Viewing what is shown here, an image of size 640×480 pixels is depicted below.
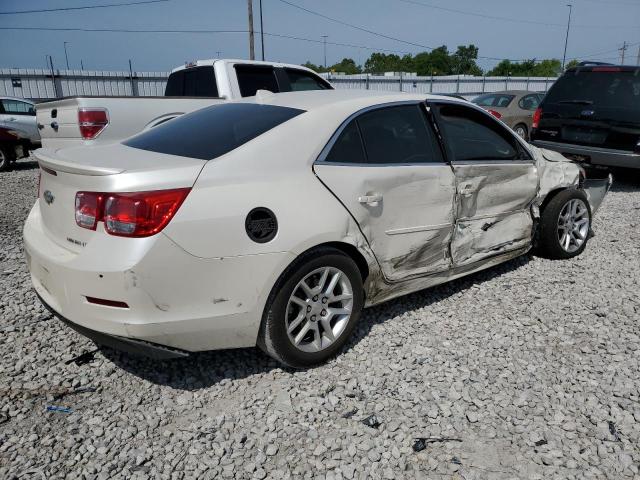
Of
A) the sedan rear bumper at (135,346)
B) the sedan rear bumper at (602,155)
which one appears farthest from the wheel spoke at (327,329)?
the sedan rear bumper at (602,155)

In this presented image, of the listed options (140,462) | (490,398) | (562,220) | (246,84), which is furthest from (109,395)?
(246,84)

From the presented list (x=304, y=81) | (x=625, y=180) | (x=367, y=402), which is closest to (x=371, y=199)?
(x=367, y=402)

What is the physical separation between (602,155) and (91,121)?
701 centimetres

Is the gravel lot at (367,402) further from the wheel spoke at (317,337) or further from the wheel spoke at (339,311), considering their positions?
the wheel spoke at (339,311)

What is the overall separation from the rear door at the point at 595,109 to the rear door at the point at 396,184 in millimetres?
5170

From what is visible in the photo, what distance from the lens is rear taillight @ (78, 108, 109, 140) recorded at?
5.99m

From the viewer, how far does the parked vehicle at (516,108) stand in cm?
1319

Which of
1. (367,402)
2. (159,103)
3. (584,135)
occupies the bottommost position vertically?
(367,402)

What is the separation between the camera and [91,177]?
7.99ft

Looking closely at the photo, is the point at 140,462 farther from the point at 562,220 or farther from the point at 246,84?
the point at 246,84

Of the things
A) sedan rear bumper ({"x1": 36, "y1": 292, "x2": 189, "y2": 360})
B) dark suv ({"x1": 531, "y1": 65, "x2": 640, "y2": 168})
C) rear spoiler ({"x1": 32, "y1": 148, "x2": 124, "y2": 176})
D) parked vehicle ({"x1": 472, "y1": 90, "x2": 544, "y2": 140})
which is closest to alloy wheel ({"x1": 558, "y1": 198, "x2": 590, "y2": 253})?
dark suv ({"x1": 531, "y1": 65, "x2": 640, "y2": 168})

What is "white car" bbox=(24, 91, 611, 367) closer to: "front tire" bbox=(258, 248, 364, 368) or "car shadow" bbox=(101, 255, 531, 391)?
"front tire" bbox=(258, 248, 364, 368)

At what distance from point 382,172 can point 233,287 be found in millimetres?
1210

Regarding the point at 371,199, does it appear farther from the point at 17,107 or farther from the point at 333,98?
the point at 17,107
